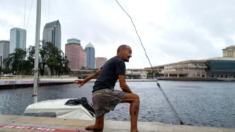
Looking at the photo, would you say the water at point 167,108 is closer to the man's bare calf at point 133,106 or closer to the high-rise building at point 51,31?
the high-rise building at point 51,31

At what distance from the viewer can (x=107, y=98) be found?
2.61m

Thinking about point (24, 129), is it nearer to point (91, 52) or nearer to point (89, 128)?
point (89, 128)

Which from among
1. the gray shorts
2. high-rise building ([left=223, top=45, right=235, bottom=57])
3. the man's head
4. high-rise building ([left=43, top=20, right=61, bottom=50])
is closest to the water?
high-rise building ([left=43, top=20, right=61, bottom=50])

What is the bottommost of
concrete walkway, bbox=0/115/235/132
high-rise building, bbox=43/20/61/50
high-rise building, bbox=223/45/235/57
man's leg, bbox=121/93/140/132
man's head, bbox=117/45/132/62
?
concrete walkway, bbox=0/115/235/132

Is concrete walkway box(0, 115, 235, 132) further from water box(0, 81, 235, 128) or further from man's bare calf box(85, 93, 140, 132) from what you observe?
water box(0, 81, 235, 128)

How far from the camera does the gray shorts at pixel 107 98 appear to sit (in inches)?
103

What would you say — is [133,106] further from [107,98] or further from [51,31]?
[51,31]

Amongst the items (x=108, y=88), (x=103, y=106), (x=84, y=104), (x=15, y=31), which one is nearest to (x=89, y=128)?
(x=103, y=106)

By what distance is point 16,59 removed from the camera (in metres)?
51.3

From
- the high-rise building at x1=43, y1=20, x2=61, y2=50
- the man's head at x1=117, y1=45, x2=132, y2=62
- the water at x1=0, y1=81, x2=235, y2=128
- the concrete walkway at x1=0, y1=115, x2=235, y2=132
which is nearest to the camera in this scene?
the man's head at x1=117, y1=45, x2=132, y2=62

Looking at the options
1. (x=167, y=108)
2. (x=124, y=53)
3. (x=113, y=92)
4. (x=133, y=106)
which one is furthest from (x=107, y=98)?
(x=167, y=108)

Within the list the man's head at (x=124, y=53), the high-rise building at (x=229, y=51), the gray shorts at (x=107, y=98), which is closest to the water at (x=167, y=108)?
the gray shorts at (x=107, y=98)

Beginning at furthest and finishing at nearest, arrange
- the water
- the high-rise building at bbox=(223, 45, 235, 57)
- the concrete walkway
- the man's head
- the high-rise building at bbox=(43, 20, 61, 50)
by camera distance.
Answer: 1. the high-rise building at bbox=(223, 45, 235, 57)
2. the water
3. the high-rise building at bbox=(43, 20, 61, 50)
4. the concrete walkway
5. the man's head

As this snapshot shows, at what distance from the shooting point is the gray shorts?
8.54ft
